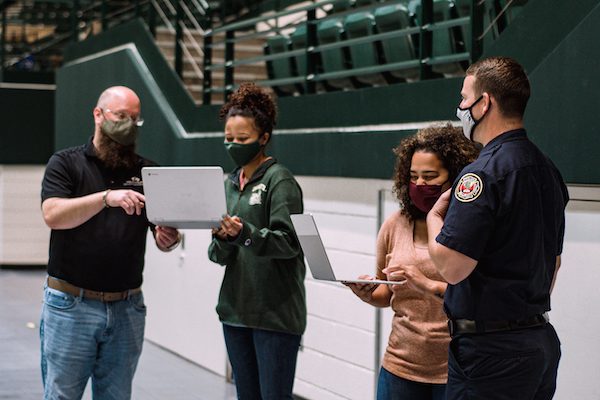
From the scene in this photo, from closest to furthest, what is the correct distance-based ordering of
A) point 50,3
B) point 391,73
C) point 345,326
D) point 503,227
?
point 503,227, point 345,326, point 391,73, point 50,3

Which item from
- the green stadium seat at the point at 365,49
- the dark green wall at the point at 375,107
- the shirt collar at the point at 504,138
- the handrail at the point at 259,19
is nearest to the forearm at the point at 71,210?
the shirt collar at the point at 504,138

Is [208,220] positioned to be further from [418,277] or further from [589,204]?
[589,204]

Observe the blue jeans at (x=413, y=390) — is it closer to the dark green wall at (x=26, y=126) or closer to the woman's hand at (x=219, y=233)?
the woman's hand at (x=219, y=233)

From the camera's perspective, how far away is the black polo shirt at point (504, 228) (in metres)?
3.22

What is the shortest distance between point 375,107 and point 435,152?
9.00 ft

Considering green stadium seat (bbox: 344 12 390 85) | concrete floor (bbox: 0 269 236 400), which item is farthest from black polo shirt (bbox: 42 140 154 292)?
green stadium seat (bbox: 344 12 390 85)

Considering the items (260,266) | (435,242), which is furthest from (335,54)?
(435,242)

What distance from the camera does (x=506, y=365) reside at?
3256mm

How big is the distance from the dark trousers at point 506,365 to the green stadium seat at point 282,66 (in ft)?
20.8

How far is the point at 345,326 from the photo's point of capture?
22.8 ft

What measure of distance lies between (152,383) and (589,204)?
451cm

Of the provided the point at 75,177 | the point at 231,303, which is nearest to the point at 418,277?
the point at 231,303

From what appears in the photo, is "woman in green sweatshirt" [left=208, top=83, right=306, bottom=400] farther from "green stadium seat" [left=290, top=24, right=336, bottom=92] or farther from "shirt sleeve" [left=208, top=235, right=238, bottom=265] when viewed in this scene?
"green stadium seat" [left=290, top=24, right=336, bottom=92]

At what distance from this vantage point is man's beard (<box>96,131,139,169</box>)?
15.9 ft
